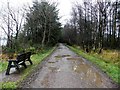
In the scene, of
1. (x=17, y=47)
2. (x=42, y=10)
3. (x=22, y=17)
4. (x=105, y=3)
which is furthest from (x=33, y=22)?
(x=105, y=3)

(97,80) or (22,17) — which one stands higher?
(22,17)

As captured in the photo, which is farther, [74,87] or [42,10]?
[42,10]

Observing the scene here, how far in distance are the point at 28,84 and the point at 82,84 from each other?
224 centimetres

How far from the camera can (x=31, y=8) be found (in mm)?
47938

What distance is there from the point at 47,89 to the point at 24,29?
42.9 meters

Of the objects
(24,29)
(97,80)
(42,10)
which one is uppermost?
(42,10)

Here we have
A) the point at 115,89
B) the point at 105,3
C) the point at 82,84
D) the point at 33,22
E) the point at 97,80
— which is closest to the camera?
the point at 115,89

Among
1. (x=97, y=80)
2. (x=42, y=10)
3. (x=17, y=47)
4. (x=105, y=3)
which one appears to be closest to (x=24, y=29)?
(x=42, y=10)

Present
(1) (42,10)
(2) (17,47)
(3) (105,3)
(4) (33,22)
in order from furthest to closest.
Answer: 1. (4) (33,22)
2. (1) (42,10)
3. (2) (17,47)
4. (3) (105,3)

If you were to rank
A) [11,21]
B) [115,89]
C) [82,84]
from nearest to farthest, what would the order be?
[115,89] < [82,84] < [11,21]

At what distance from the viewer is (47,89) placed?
7832 millimetres

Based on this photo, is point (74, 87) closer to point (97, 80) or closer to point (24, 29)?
point (97, 80)

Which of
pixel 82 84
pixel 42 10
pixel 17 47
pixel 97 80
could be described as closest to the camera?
pixel 82 84

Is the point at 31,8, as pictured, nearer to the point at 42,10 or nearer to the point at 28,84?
the point at 42,10
